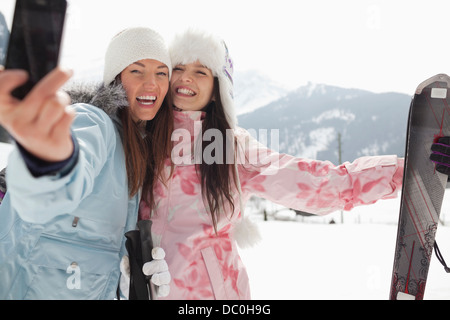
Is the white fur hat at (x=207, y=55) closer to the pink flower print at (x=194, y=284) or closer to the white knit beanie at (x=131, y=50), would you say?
the white knit beanie at (x=131, y=50)

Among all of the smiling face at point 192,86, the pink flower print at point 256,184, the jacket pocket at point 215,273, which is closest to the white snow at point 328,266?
the pink flower print at point 256,184

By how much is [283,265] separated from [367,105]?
79894 mm

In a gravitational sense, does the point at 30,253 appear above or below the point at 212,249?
above

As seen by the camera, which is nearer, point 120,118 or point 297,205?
point 120,118

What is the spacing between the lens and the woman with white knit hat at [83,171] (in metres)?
0.74

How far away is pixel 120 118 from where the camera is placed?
5.22 feet

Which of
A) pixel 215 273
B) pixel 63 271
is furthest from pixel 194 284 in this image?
pixel 63 271

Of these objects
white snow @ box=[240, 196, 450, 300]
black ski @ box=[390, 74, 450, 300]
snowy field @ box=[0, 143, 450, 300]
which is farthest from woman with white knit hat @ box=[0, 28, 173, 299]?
white snow @ box=[240, 196, 450, 300]

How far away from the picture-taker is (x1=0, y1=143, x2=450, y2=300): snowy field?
3951mm

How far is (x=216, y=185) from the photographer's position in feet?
5.56
